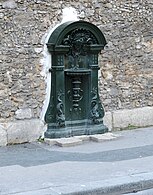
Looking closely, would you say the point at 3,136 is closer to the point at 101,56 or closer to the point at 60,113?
the point at 60,113

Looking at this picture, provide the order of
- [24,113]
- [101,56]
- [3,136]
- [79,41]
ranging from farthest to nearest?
[101,56] → [79,41] → [24,113] → [3,136]

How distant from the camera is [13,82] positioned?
9414 mm

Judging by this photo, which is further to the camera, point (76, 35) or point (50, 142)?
point (76, 35)

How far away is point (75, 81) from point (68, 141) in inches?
49.6

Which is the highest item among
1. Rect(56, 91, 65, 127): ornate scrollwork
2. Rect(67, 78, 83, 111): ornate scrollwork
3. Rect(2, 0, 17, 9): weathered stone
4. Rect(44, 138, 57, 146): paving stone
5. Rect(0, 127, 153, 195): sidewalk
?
Rect(2, 0, 17, 9): weathered stone

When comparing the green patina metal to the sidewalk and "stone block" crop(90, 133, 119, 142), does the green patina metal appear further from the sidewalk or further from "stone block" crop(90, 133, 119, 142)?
the sidewalk

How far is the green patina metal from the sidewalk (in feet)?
1.74

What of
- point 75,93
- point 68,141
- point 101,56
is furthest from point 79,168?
point 101,56

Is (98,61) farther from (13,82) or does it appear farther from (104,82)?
(13,82)

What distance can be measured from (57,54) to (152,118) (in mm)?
2956

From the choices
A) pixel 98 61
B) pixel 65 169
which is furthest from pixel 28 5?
pixel 65 169

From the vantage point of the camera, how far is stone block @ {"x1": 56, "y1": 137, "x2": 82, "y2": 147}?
30.4ft

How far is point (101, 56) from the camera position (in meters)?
10.5

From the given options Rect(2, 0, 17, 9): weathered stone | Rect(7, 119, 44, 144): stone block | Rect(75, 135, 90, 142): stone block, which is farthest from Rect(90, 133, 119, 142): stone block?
Rect(2, 0, 17, 9): weathered stone
